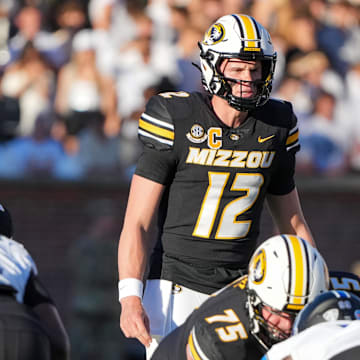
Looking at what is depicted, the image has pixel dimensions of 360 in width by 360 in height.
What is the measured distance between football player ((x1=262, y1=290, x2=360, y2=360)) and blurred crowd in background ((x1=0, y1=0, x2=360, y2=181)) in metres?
5.44

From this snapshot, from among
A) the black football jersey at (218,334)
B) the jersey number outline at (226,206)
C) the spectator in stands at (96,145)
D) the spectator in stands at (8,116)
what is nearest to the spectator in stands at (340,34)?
the spectator in stands at (96,145)

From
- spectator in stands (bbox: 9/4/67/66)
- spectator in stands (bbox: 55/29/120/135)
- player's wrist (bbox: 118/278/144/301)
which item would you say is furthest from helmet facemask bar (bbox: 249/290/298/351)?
spectator in stands (bbox: 9/4/67/66)

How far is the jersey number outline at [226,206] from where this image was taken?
4.34 metres

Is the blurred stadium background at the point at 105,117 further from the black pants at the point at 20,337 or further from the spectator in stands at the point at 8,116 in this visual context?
the black pants at the point at 20,337

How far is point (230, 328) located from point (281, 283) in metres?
0.28

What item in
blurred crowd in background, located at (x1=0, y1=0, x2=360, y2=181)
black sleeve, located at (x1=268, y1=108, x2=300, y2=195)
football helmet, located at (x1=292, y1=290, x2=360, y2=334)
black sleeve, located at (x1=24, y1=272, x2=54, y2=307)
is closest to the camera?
football helmet, located at (x1=292, y1=290, x2=360, y2=334)

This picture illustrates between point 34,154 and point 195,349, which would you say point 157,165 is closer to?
point 195,349

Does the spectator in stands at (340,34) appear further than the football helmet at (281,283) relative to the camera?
Yes

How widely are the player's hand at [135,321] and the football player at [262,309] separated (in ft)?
0.88

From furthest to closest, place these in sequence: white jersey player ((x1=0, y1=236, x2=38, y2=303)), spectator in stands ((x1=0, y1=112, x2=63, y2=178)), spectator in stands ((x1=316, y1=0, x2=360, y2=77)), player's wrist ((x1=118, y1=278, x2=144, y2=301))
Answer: spectator in stands ((x1=316, y1=0, x2=360, y2=77))
spectator in stands ((x1=0, y1=112, x2=63, y2=178))
player's wrist ((x1=118, y1=278, x2=144, y2=301))
white jersey player ((x1=0, y1=236, x2=38, y2=303))

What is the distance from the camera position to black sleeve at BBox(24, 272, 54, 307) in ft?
13.2

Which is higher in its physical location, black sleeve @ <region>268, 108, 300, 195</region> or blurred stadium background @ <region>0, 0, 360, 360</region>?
black sleeve @ <region>268, 108, 300, 195</region>

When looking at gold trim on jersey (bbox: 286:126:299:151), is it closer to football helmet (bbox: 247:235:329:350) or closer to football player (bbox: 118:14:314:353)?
football player (bbox: 118:14:314:353)

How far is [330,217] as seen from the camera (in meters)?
9.20
